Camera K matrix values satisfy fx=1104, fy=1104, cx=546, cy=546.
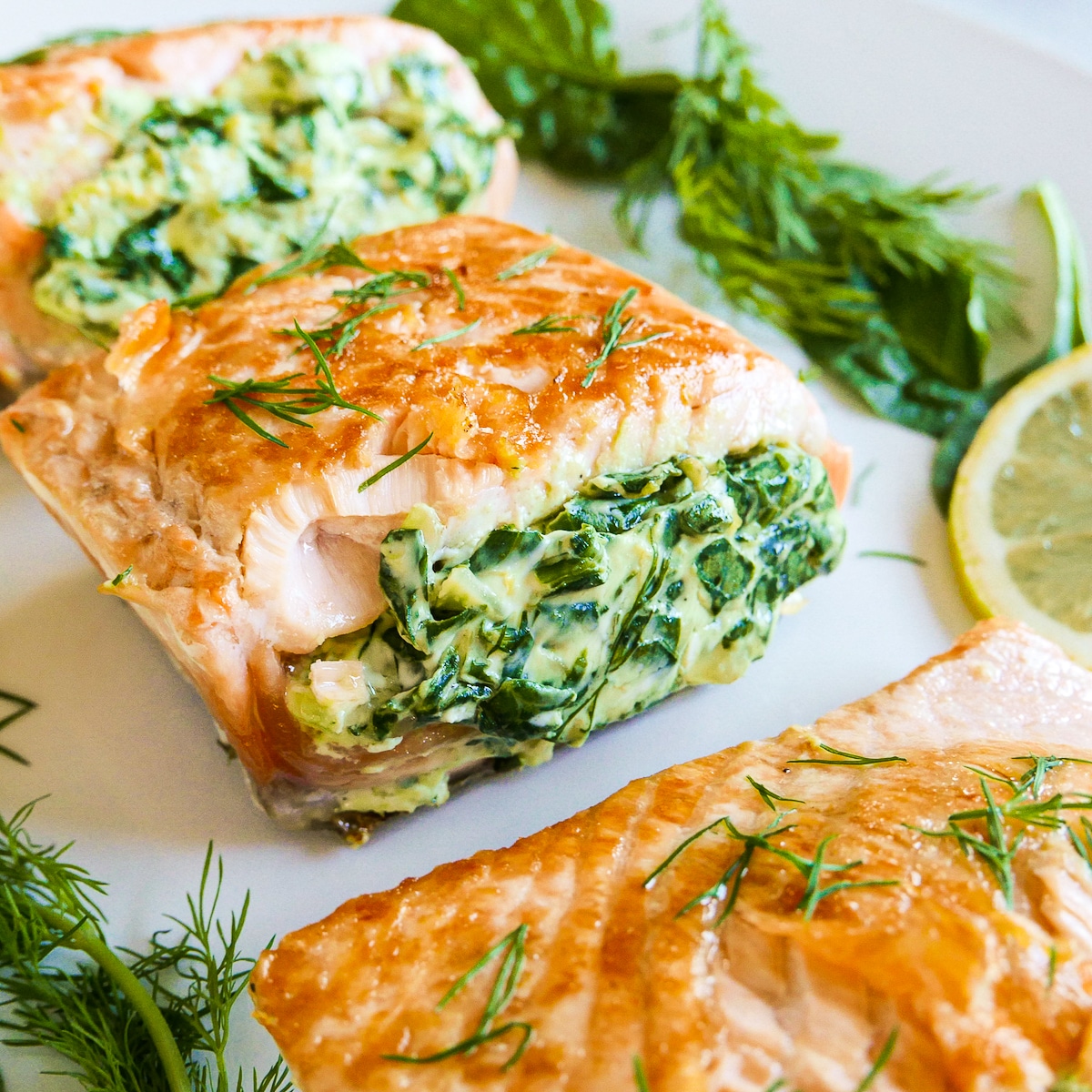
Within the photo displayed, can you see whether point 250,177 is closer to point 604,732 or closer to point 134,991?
point 604,732

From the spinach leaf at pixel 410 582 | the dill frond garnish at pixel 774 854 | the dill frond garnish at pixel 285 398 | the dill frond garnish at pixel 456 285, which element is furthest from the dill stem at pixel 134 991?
the dill frond garnish at pixel 456 285

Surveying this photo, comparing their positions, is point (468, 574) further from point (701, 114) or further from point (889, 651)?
point (701, 114)

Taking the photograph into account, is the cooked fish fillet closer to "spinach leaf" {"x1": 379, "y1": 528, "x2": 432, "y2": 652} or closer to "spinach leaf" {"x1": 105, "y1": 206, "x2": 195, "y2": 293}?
"spinach leaf" {"x1": 379, "y1": 528, "x2": 432, "y2": 652}

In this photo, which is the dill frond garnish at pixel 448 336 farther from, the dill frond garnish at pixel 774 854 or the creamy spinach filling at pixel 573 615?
the dill frond garnish at pixel 774 854

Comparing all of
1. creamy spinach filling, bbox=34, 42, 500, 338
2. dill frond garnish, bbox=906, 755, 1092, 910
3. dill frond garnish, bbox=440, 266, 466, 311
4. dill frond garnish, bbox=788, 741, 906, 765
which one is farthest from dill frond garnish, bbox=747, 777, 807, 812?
creamy spinach filling, bbox=34, 42, 500, 338

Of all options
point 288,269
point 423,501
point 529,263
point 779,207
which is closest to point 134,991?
point 423,501

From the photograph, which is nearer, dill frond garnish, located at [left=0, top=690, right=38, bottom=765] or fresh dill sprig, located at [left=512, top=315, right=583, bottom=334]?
fresh dill sprig, located at [left=512, top=315, right=583, bottom=334]

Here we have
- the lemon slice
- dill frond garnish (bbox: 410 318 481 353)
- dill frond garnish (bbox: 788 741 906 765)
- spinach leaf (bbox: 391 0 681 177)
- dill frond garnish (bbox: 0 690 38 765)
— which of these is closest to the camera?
dill frond garnish (bbox: 788 741 906 765)
